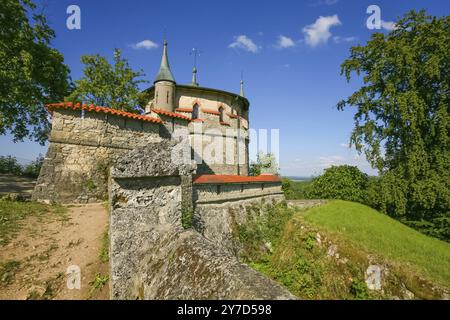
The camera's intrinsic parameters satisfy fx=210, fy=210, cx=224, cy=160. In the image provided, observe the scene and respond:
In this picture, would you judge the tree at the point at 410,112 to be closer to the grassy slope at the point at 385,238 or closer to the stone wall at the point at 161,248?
the grassy slope at the point at 385,238

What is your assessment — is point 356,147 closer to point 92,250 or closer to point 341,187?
point 341,187

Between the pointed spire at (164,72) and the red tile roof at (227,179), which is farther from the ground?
the pointed spire at (164,72)

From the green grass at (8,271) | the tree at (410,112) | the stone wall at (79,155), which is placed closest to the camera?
the green grass at (8,271)

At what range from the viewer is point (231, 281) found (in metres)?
2.90

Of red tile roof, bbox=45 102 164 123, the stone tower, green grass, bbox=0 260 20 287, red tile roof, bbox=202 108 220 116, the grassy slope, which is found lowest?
the grassy slope

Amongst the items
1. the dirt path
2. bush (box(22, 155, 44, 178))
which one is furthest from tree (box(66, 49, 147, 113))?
the dirt path

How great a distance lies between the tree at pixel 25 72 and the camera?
1266 cm

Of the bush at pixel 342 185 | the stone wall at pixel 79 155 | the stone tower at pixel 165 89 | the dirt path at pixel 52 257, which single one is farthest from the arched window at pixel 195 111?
the dirt path at pixel 52 257

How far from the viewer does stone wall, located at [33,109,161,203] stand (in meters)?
9.05

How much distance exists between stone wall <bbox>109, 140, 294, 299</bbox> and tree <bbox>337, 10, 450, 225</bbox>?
545 inches

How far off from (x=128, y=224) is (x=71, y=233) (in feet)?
10.3

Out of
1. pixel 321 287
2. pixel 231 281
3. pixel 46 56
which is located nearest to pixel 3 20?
pixel 46 56

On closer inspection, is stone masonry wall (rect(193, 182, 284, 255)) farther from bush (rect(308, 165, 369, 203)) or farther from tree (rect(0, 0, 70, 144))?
tree (rect(0, 0, 70, 144))

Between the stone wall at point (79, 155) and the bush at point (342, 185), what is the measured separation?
14.6 metres
